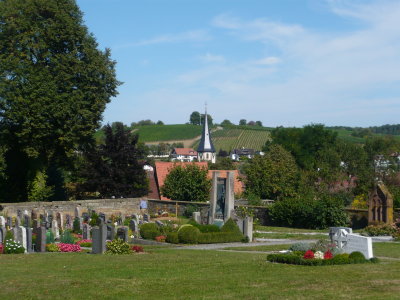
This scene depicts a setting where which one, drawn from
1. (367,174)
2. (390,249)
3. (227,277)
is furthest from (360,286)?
(367,174)

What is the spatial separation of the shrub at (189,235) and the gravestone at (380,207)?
11379 mm

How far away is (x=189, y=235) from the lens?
26734 mm

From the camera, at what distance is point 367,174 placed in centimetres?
6700

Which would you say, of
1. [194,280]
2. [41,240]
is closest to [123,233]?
[41,240]

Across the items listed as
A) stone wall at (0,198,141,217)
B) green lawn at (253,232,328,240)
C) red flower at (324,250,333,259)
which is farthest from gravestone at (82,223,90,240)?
red flower at (324,250,333,259)

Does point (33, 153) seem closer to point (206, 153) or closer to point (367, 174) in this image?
point (367, 174)

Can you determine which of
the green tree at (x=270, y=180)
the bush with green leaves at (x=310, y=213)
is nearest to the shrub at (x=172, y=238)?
the bush with green leaves at (x=310, y=213)

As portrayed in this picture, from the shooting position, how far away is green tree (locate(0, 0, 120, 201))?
4278 cm

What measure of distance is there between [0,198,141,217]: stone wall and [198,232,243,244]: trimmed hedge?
17445 mm

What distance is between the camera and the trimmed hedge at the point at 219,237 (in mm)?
26984

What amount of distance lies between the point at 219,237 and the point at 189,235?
4.42 feet

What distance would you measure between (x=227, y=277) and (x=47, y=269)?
4949 mm

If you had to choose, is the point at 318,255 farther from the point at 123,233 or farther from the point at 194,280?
the point at 123,233

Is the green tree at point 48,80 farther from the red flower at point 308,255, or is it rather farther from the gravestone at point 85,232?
the red flower at point 308,255
